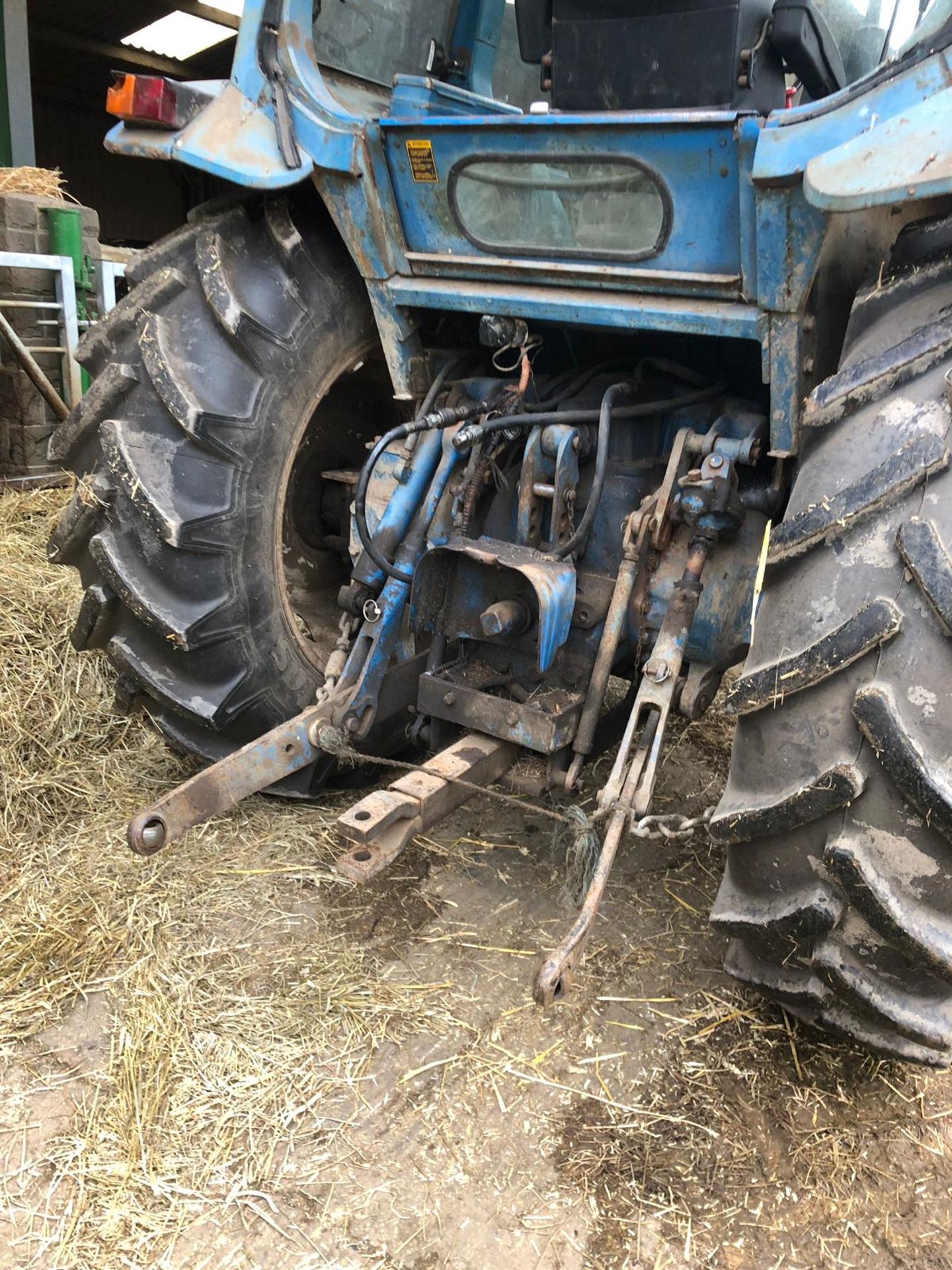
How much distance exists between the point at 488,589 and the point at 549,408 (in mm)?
466

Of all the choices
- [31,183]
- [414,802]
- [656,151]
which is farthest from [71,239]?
[414,802]

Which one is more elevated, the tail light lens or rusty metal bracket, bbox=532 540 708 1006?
the tail light lens

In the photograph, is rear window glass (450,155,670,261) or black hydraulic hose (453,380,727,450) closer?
rear window glass (450,155,670,261)

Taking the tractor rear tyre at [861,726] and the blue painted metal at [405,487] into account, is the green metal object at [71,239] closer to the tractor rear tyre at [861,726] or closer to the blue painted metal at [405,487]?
the blue painted metal at [405,487]

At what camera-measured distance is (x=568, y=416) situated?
214 cm

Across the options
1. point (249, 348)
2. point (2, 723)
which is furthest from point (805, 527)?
point (2, 723)

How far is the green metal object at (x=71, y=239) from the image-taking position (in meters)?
5.05

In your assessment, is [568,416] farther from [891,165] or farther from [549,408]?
[891,165]

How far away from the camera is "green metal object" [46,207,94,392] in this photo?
5.05 m

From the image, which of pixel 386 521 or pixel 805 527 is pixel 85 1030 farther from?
pixel 805 527

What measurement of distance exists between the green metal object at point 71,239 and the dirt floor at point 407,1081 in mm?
3568

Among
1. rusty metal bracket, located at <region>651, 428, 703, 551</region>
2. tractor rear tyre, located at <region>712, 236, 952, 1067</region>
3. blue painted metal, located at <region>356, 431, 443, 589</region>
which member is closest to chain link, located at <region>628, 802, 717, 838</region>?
tractor rear tyre, located at <region>712, 236, 952, 1067</region>

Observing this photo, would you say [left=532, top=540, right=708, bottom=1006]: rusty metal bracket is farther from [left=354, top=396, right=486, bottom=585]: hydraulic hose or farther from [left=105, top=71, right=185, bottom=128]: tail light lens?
[left=105, top=71, right=185, bottom=128]: tail light lens

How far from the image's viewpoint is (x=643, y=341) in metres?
2.45
